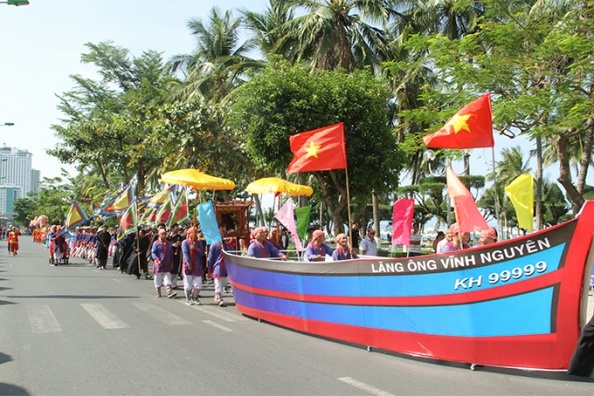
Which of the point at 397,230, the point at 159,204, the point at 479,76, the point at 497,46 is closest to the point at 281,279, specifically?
the point at 397,230

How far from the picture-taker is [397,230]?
10023mm

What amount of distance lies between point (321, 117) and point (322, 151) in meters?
10.8

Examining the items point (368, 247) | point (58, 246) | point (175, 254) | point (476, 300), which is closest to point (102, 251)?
point (58, 246)

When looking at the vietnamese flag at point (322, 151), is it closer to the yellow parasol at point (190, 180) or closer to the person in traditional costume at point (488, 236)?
the person in traditional costume at point (488, 236)

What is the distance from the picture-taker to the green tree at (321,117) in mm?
19656

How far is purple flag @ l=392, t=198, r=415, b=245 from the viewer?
9820 millimetres

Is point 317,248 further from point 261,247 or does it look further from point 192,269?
point 192,269

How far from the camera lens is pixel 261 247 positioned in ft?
33.7

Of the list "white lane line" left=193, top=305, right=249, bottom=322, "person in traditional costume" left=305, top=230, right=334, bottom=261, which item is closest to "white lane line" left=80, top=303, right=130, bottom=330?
"white lane line" left=193, top=305, right=249, bottom=322

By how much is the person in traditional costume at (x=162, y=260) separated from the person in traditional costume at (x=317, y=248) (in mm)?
4724

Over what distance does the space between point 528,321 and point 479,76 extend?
8.34 meters

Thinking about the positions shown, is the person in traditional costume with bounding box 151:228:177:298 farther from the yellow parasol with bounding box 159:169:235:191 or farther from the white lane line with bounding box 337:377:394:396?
the white lane line with bounding box 337:377:394:396

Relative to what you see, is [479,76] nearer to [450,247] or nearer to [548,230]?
[450,247]

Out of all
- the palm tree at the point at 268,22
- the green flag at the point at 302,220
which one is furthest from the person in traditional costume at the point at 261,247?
the palm tree at the point at 268,22
